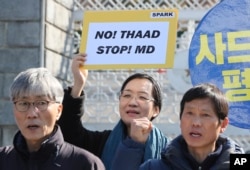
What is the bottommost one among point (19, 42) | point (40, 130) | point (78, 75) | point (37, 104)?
point (40, 130)

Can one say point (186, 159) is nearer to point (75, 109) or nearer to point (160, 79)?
point (75, 109)

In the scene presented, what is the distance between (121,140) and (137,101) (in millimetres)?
226

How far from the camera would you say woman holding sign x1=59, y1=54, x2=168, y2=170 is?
3.38m

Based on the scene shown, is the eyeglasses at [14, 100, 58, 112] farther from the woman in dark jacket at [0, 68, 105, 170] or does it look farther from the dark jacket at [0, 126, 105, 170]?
the dark jacket at [0, 126, 105, 170]

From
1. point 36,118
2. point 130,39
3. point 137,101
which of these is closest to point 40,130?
point 36,118

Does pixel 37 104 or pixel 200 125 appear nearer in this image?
pixel 200 125

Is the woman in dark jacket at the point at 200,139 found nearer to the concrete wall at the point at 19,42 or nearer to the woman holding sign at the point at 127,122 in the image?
the woman holding sign at the point at 127,122

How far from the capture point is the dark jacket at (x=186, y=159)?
10.2 feet

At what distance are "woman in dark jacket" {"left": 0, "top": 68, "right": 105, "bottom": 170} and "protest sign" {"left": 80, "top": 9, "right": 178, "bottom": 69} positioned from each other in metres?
0.66

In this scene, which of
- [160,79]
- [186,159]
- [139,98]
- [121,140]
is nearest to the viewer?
[186,159]

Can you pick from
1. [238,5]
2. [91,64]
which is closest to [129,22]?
[91,64]

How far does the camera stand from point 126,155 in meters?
3.32

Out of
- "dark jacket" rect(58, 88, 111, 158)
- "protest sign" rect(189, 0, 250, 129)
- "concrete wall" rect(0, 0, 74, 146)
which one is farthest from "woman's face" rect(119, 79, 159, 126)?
"concrete wall" rect(0, 0, 74, 146)

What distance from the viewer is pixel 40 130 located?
3.31 m
